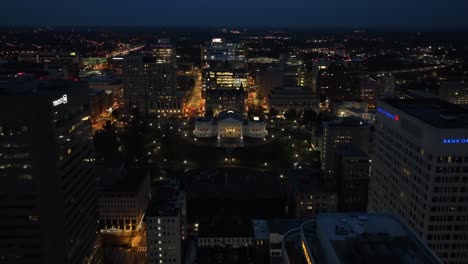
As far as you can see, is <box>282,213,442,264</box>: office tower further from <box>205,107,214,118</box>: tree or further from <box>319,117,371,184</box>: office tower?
<box>205,107,214,118</box>: tree

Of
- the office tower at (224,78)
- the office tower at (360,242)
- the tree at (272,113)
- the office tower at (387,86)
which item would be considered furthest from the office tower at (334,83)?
the office tower at (360,242)

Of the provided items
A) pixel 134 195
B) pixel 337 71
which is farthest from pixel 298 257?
pixel 337 71

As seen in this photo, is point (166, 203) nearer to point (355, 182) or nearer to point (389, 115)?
point (389, 115)

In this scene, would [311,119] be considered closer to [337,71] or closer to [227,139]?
[227,139]

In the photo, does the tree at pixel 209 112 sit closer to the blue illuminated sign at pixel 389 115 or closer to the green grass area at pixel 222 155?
the green grass area at pixel 222 155

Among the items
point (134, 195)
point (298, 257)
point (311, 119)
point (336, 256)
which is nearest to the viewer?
point (336, 256)
